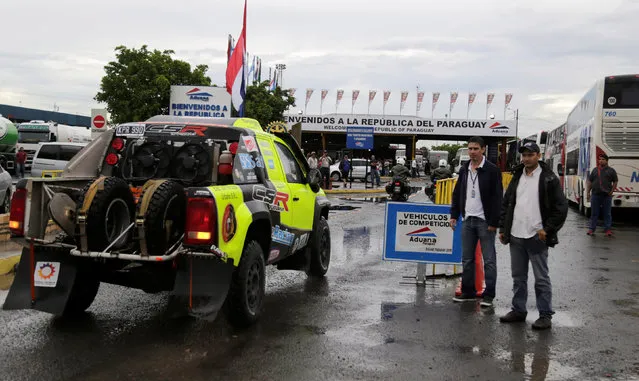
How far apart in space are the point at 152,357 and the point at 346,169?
120 ft

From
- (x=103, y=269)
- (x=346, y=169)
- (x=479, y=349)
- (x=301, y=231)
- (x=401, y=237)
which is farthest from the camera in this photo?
(x=346, y=169)

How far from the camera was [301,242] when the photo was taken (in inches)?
319

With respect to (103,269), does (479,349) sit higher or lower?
lower

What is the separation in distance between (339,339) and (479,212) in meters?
2.47

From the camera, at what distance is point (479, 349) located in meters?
5.80

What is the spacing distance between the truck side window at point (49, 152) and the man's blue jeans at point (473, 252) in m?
20.2

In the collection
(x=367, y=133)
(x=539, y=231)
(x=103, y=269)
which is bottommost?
(x=103, y=269)

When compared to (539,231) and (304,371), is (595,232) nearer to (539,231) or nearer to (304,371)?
(539,231)

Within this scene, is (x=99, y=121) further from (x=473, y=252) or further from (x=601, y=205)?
(x=473, y=252)

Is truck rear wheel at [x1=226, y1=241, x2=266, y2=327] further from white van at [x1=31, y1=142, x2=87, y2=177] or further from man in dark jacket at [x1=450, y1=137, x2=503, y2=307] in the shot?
white van at [x1=31, y1=142, x2=87, y2=177]

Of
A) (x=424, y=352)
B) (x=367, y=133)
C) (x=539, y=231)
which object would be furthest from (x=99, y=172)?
(x=367, y=133)

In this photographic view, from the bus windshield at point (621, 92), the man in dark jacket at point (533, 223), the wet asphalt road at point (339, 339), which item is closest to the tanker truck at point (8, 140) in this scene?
the bus windshield at point (621, 92)

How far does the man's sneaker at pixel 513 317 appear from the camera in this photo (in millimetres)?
6832

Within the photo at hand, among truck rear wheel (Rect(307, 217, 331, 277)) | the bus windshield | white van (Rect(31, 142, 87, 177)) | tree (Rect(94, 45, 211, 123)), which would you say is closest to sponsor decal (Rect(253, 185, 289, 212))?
truck rear wheel (Rect(307, 217, 331, 277))
